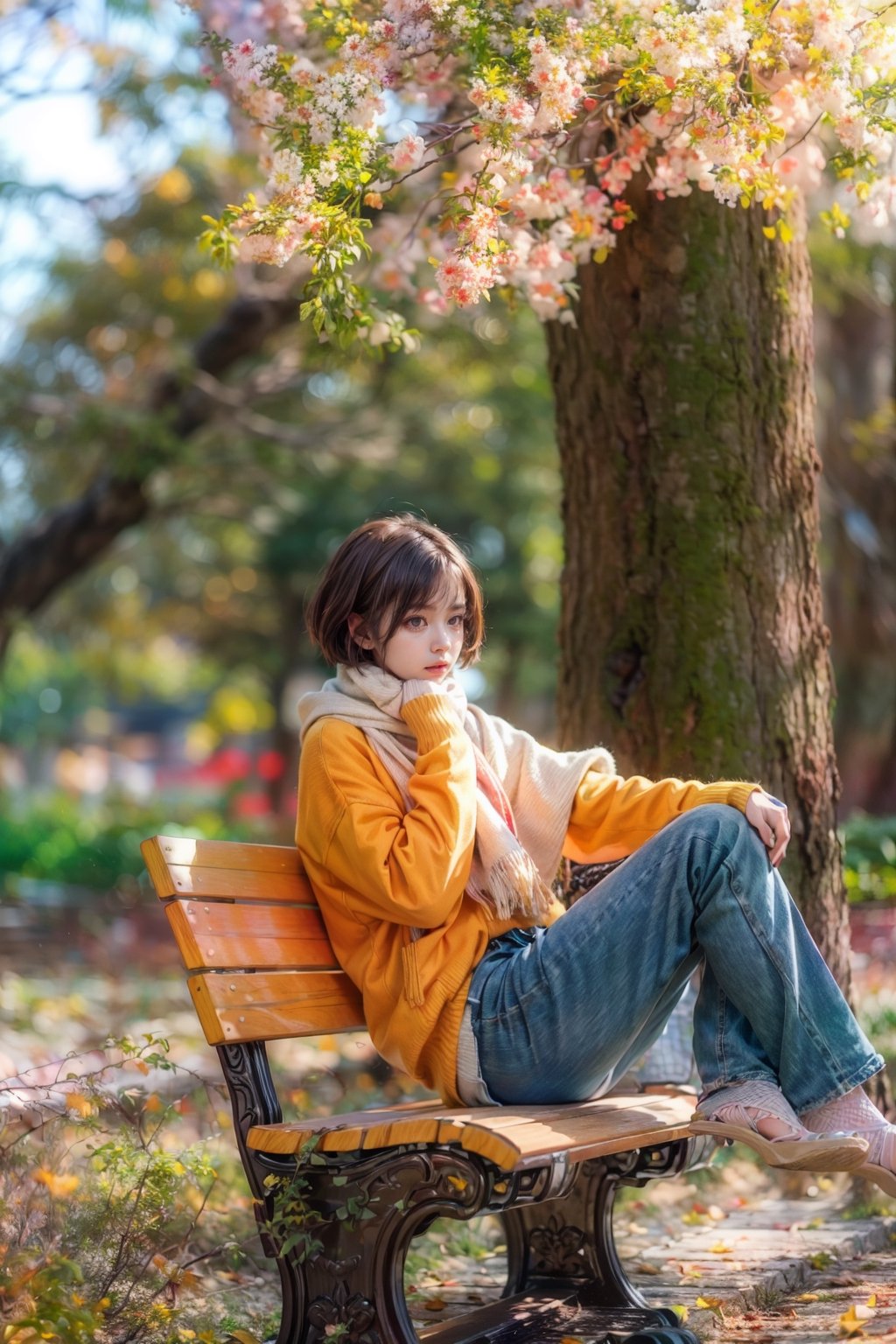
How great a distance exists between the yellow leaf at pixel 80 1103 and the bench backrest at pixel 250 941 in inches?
18.8

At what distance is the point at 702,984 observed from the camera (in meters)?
3.06

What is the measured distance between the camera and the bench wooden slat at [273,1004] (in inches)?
117

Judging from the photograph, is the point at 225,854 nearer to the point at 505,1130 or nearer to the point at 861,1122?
the point at 505,1130

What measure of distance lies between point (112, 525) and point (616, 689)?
6.88 m

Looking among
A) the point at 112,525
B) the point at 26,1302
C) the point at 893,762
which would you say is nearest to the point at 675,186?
the point at 26,1302

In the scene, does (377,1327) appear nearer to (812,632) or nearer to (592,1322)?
(592,1322)

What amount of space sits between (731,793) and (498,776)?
569 mm

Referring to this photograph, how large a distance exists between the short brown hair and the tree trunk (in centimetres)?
97

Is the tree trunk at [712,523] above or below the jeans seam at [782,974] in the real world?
above

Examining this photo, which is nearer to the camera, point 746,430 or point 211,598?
point 746,430

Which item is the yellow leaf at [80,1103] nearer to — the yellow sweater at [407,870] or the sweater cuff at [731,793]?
the yellow sweater at [407,870]

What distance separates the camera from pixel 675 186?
380 cm

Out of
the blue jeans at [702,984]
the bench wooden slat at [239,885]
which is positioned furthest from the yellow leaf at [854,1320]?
the bench wooden slat at [239,885]

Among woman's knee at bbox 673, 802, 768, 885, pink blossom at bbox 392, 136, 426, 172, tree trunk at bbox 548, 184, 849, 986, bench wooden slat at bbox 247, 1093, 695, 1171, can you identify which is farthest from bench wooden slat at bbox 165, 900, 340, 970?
pink blossom at bbox 392, 136, 426, 172
